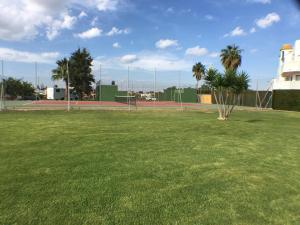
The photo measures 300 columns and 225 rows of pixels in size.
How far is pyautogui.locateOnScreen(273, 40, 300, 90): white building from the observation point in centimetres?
4184

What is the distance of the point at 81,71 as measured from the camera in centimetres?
6284

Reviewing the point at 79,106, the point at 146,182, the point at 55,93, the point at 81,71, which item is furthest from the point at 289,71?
the point at 55,93

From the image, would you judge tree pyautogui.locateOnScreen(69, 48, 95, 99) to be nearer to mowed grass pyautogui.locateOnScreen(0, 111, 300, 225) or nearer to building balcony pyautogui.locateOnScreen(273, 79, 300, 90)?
building balcony pyautogui.locateOnScreen(273, 79, 300, 90)

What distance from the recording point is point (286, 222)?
4.40 meters

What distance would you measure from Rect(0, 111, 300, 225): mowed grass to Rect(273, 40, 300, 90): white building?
34431 millimetres

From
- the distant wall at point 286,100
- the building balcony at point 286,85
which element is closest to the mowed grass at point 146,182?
the distant wall at point 286,100

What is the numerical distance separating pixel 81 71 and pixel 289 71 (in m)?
35.3

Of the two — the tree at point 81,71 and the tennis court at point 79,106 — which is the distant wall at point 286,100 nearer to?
the tennis court at point 79,106

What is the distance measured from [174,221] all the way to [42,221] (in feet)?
5.19

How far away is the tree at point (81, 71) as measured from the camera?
62438mm

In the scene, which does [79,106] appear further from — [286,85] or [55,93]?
[55,93]

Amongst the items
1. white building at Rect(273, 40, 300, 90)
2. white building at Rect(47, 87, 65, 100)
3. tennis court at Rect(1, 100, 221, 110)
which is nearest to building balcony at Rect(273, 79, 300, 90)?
white building at Rect(273, 40, 300, 90)

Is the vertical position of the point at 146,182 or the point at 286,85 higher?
the point at 286,85

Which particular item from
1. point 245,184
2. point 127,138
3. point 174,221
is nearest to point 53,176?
point 174,221
